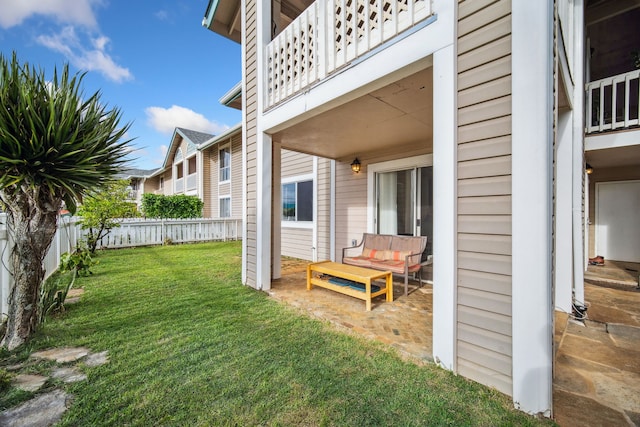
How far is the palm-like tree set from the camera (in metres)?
2.15

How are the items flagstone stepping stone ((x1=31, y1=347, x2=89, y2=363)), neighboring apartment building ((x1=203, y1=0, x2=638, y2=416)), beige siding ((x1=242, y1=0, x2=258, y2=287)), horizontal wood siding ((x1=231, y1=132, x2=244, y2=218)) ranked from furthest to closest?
horizontal wood siding ((x1=231, y1=132, x2=244, y2=218)), beige siding ((x1=242, y1=0, x2=258, y2=287)), flagstone stepping stone ((x1=31, y1=347, x2=89, y2=363)), neighboring apartment building ((x1=203, y1=0, x2=638, y2=416))

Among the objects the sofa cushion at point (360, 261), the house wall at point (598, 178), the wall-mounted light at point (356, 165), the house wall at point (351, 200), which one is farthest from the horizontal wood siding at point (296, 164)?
the house wall at point (598, 178)

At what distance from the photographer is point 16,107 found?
7.14 ft

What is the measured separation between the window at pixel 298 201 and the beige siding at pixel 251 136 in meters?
2.63

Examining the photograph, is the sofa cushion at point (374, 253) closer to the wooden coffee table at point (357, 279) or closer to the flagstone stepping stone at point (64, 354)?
the wooden coffee table at point (357, 279)

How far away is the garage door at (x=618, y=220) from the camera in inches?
240

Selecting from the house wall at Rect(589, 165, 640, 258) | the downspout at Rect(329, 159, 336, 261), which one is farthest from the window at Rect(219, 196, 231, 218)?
the house wall at Rect(589, 165, 640, 258)

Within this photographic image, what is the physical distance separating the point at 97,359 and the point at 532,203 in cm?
353

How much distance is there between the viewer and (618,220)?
6.23 meters

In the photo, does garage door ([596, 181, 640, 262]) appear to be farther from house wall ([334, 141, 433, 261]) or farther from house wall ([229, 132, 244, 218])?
house wall ([229, 132, 244, 218])

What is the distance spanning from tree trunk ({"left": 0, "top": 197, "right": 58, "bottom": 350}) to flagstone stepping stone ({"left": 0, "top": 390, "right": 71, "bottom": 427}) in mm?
1113

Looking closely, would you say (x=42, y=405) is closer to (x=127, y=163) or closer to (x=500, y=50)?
(x=127, y=163)

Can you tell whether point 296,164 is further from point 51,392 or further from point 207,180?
point 207,180

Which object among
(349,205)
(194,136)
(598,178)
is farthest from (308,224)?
(194,136)
